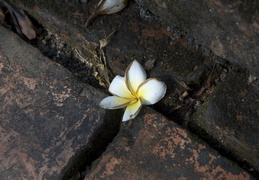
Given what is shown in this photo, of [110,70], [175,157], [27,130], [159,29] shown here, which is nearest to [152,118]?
[175,157]

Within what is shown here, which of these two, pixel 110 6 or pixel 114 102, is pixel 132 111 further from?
pixel 110 6

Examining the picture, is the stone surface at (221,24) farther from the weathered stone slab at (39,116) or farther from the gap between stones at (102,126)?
the weathered stone slab at (39,116)

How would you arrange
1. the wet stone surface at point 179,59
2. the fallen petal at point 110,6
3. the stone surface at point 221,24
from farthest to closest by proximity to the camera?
the fallen petal at point 110,6 < the wet stone surface at point 179,59 < the stone surface at point 221,24

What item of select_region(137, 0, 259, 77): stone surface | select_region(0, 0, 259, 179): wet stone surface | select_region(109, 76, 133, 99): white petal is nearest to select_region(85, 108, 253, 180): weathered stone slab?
select_region(0, 0, 259, 179): wet stone surface

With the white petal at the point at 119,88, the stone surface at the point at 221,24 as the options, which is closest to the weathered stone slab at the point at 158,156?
the white petal at the point at 119,88

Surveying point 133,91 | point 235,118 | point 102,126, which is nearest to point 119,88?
point 133,91

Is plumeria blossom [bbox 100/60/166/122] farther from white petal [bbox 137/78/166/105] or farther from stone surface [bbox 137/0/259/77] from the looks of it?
stone surface [bbox 137/0/259/77]
